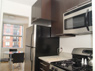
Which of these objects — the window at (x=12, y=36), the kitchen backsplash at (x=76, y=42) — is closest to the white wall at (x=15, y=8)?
the kitchen backsplash at (x=76, y=42)

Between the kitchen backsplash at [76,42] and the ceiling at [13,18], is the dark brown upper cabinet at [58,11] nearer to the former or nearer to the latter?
the kitchen backsplash at [76,42]

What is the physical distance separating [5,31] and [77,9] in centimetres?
577

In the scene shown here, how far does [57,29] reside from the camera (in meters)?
1.89

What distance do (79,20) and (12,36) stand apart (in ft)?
18.6

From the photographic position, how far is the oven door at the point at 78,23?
44.4 inches

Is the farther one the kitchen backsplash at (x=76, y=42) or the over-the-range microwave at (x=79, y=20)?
the kitchen backsplash at (x=76, y=42)

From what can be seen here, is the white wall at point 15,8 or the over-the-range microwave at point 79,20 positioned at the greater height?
the white wall at point 15,8

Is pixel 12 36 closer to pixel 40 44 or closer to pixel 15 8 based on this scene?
pixel 15 8

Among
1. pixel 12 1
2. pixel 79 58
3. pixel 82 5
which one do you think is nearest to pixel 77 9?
pixel 82 5

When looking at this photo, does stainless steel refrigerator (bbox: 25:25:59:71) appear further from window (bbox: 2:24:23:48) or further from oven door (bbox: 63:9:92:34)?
window (bbox: 2:24:23:48)

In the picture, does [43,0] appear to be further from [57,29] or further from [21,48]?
[21,48]

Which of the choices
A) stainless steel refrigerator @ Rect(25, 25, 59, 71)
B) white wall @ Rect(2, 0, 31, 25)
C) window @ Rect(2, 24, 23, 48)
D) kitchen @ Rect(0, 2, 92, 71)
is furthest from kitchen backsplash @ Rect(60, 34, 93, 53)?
window @ Rect(2, 24, 23, 48)

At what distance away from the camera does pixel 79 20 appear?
132cm

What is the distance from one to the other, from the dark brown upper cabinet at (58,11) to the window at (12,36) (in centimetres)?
481
